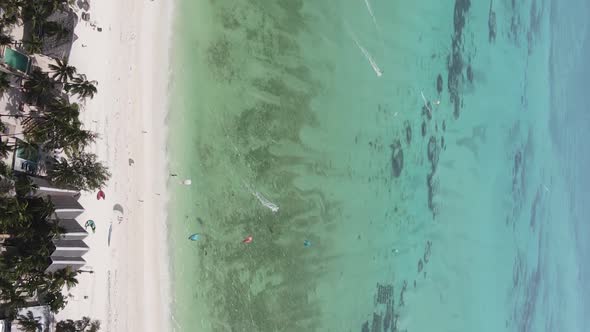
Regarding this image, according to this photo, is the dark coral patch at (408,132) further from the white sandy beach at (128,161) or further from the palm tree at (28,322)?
the palm tree at (28,322)

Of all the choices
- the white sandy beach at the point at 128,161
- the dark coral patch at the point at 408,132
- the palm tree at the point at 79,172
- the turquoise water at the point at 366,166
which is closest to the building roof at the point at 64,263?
the white sandy beach at the point at 128,161

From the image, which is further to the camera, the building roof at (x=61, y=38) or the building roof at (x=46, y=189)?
the building roof at (x=61, y=38)

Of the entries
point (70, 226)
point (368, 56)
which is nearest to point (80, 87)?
point (70, 226)

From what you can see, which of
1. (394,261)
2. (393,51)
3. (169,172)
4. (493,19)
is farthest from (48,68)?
(493,19)

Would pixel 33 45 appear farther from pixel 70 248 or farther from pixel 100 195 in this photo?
pixel 70 248

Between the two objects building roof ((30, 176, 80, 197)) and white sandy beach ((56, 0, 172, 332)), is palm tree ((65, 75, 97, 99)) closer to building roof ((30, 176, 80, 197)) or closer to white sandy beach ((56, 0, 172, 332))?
white sandy beach ((56, 0, 172, 332))

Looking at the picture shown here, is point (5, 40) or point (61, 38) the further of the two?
point (61, 38)

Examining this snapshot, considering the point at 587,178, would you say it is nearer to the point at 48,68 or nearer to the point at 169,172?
the point at 169,172
